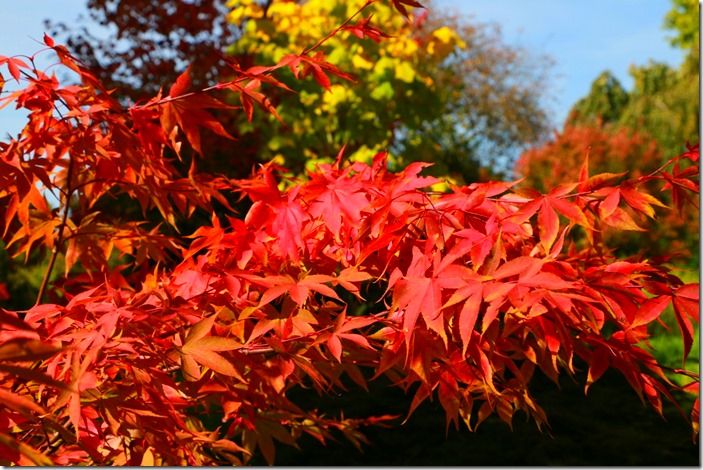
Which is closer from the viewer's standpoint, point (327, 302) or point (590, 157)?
point (327, 302)

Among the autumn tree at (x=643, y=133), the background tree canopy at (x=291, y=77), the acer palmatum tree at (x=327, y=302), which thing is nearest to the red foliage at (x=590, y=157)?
the autumn tree at (x=643, y=133)

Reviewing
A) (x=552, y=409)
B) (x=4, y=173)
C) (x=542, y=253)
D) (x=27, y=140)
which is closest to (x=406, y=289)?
(x=542, y=253)

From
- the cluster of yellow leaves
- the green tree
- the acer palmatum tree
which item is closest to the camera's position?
the acer palmatum tree

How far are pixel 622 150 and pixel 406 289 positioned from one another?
7.63 m

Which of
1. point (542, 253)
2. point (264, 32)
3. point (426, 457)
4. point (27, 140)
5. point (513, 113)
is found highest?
point (513, 113)

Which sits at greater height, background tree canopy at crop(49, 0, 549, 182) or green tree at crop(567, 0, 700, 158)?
green tree at crop(567, 0, 700, 158)

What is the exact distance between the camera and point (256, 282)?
119 centimetres

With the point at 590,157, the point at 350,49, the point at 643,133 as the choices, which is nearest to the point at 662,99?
the point at 643,133

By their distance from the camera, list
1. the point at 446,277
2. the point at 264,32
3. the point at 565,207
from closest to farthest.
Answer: the point at 446,277, the point at 565,207, the point at 264,32

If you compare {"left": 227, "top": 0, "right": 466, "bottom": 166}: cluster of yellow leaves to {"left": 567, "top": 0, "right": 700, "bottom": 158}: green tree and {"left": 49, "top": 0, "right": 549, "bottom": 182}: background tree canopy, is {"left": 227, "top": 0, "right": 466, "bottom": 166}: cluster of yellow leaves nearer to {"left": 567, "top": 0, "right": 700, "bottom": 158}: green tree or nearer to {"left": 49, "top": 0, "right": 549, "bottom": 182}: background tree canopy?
{"left": 49, "top": 0, "right": 549, "bottom": 182}: background tree canopy

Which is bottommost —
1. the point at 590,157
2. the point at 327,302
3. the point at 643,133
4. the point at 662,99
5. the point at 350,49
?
the point at 327,302

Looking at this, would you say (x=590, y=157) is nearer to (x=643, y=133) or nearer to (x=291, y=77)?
(x=643, y=133)

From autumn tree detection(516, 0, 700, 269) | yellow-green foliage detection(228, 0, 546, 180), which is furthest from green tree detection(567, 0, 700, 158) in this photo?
yellow-green foliage detection(228, 0, 546, 180)

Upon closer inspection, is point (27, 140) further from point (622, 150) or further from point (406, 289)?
point (622, 150)
